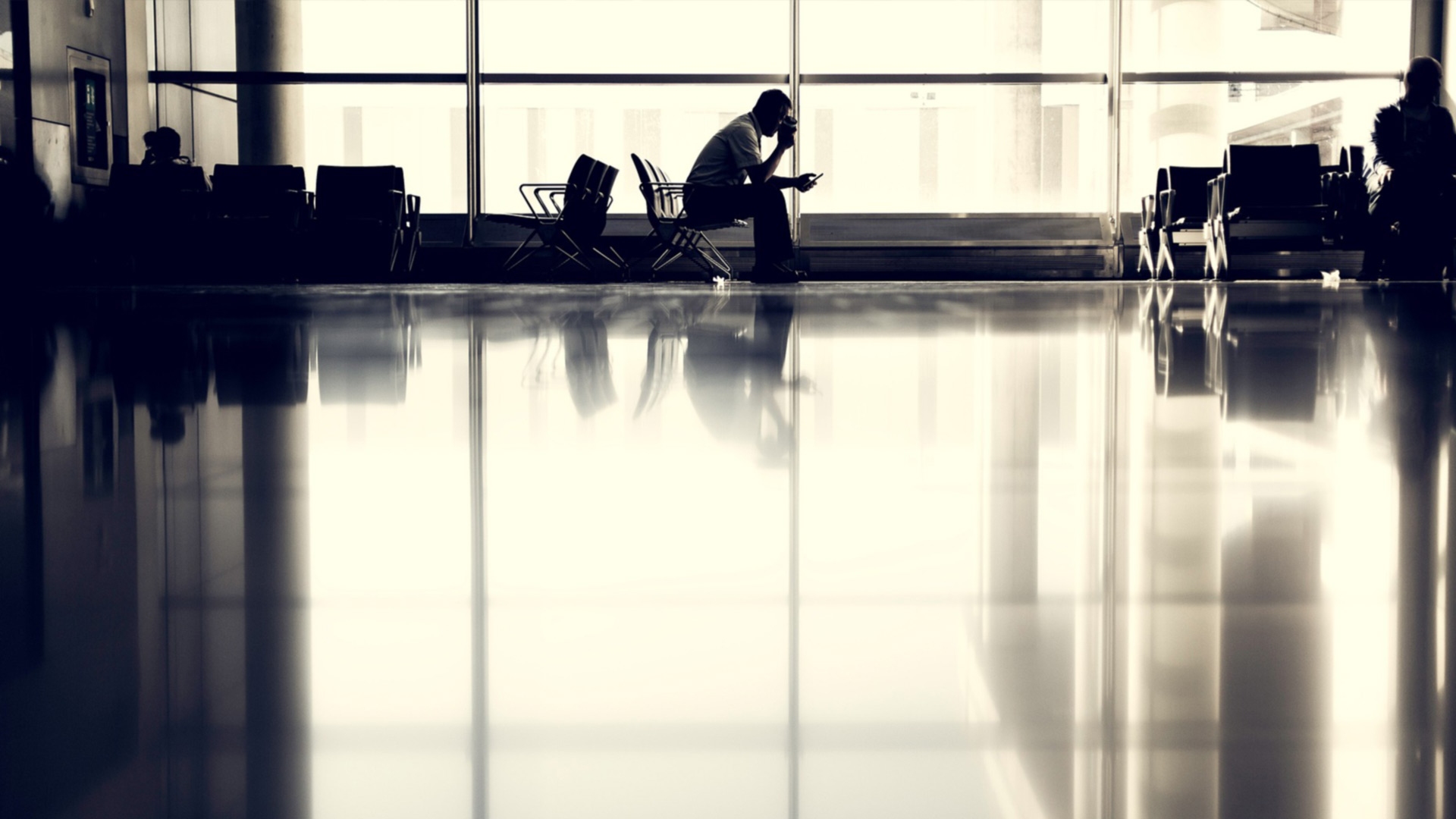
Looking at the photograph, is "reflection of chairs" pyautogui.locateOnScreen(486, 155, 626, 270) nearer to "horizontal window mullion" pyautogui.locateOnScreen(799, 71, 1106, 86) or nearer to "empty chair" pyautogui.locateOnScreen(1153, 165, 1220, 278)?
"horizontal window mullion" pyautogui.locateOnScreen(799, 71, 1106, 86)

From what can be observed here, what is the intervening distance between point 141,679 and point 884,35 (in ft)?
36.7

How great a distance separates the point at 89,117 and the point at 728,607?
10.7 m

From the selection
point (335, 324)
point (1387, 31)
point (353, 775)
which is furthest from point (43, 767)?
point (1387, 31)

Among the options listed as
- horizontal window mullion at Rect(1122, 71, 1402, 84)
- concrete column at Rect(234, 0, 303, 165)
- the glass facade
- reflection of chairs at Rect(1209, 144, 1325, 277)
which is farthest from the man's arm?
concrete column at Rect(234, 0, 303, 165)

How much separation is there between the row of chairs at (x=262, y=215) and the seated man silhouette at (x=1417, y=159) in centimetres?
612

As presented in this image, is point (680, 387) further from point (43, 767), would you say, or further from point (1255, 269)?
point (1255, 269)

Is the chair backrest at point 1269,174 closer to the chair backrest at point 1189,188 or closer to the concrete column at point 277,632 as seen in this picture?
the chair backrest at point 1189,188

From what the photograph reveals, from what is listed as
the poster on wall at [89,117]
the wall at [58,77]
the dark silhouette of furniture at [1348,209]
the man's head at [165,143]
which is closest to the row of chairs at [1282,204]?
the dark silhouette of furniture at [1348,209]

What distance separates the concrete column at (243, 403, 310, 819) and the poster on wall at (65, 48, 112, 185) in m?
9.85

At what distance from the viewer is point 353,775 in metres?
0.40

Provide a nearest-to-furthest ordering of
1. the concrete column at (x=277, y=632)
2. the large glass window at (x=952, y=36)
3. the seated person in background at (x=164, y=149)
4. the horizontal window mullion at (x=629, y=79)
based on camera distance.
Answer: the concrete column at (x=277, y=632) → the seated person in background at (x=164, y=149) → the horizontal window mullion at (x=629, y=79) → the large glass window at (x=952, y=36)

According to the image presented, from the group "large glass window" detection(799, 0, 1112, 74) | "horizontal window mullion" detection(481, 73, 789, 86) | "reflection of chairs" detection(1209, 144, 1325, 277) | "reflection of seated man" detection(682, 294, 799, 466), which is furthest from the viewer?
"large glass window" detection(799, 0, 1112, 74)

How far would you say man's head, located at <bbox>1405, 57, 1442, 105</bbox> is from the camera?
6.68 metres

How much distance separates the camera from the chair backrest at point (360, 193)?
9.10m
